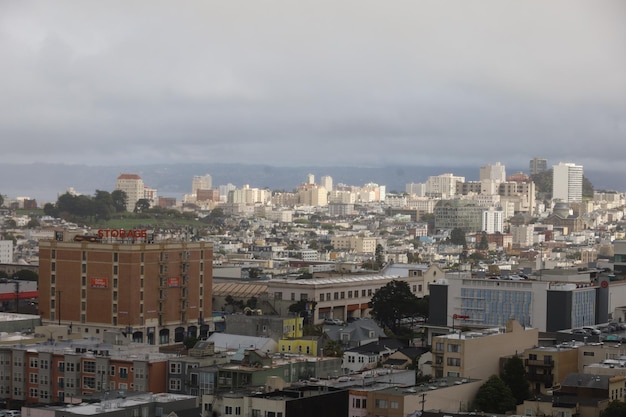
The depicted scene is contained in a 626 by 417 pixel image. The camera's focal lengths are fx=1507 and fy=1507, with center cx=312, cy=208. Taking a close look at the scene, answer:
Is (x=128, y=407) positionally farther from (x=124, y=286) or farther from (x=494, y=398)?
(x=124, y=286)

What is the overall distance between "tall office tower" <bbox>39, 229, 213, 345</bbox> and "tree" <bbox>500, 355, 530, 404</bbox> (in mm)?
16467

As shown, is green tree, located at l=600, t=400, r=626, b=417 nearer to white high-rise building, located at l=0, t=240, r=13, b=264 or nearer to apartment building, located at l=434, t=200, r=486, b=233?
white high-rise building, located at l=0, t=240, r=13, b=264

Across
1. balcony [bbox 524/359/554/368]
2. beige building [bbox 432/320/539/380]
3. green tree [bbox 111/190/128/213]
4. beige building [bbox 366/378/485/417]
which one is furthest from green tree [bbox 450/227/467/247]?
beige building [bbox 366/378/485/417]

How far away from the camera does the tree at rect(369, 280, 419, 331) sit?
54.1m

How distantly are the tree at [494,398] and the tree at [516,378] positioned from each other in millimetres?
1402

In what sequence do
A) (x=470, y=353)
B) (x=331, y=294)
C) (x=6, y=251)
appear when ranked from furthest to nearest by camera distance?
(x=6, y=251) → (x=331, y=294) → (x=470, y=353)

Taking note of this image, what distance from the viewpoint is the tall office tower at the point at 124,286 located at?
166 ft

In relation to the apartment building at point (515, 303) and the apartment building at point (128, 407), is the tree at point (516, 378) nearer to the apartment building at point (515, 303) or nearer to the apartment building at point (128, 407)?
the apartment building at point (128, 407)

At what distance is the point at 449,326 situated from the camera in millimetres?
48344

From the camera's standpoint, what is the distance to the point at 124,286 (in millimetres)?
50406

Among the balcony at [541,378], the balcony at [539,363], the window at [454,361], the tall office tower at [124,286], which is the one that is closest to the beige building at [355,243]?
the tall office tower at [124,286]

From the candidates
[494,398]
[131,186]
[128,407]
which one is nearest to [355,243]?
[131,186]

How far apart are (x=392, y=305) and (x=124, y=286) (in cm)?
993

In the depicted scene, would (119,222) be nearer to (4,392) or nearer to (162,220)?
(162,220)
